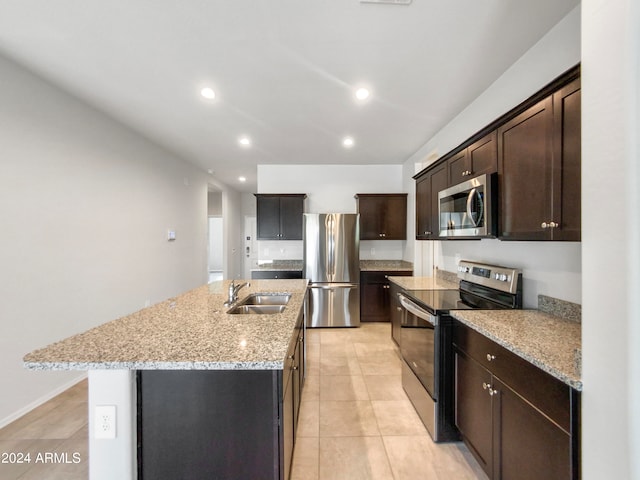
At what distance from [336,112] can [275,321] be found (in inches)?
89.0

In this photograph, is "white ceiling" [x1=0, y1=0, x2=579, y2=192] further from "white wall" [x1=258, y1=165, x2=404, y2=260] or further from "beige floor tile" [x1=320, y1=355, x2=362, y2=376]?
"beige floor tile" [x1=320, y1=355, x2=362, y2=376]

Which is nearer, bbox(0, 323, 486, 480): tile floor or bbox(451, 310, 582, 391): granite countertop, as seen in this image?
bbox(451, 310, 582, 391): granite countertop

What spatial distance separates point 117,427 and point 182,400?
25 cm

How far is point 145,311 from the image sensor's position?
166 cm

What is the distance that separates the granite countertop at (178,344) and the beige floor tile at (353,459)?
95 centimetres

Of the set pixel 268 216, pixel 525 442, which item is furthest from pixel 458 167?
pixel 268 216

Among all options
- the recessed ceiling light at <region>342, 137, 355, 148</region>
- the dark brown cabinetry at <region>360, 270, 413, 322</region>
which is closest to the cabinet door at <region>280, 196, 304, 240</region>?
the recessed ceiling light at <region>342, 137, 355, 148</region>

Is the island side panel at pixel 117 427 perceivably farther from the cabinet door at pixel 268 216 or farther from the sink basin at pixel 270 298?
the cabinet door at pixel 268 216

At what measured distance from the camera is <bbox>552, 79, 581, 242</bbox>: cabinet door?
1181 millimetres

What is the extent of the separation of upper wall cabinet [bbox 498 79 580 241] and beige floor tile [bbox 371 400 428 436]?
4.94 feet

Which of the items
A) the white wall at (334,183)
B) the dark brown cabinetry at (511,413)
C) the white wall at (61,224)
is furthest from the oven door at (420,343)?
the white wall at (61,224)

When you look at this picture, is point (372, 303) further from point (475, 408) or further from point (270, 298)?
point (475, 408)

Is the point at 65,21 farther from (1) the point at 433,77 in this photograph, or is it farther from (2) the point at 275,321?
(1) the point at 433,77

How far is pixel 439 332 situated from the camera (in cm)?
175
